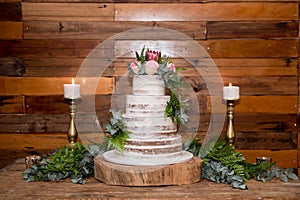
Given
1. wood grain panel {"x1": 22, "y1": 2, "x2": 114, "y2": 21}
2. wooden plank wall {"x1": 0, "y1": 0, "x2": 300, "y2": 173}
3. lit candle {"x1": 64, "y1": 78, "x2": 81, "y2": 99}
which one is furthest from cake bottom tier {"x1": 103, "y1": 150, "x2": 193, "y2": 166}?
wood grain panel {"x1": 22, "y1": 2, "x2": 114, "y2": 21}

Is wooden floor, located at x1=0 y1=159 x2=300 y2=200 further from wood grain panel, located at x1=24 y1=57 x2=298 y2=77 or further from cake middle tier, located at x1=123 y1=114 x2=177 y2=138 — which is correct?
wood grain panel, located at x1=24 y1=57 x2=298 y2=77

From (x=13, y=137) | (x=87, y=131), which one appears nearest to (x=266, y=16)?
(x=87, y=131)

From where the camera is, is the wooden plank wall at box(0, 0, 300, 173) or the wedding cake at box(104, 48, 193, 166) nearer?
the wedding cake at box(104, 48, 193, 166)

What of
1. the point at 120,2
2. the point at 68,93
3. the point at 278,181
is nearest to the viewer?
the point at 278,181

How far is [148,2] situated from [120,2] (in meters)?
0.19

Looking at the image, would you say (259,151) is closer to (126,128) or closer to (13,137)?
(126,128)

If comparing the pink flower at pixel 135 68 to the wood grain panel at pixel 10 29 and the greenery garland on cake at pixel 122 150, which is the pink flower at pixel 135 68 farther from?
the wood grain panel at pixel 10 29

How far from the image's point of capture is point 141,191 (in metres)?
1.58

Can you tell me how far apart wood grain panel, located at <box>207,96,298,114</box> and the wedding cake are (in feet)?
3.44

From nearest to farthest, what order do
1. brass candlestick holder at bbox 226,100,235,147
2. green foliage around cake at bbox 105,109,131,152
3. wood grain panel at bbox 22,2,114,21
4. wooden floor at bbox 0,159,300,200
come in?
1. wooden floor at bbox 0,159,300,200
2. green foliage around cake at bbox 105,109,131,152
3. brass candlestick holder at bbox 226,100,235,147
4. wood grain panel at bbox 22,2,114,21

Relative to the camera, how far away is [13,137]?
2.73 metres

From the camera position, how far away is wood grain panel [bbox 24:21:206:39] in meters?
2.69

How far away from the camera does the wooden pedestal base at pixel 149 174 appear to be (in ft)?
5.30

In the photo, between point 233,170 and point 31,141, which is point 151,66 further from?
point 31,141
